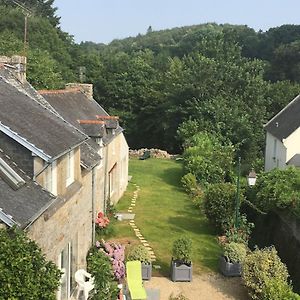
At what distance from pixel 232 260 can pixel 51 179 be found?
8.70 metres

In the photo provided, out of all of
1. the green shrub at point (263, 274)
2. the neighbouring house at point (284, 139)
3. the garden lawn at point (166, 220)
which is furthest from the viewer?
the neighbouring house at point (284, 139)

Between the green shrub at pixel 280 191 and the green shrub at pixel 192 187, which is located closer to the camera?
the green shrub at pixel 280 191

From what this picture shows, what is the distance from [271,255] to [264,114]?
105 ft

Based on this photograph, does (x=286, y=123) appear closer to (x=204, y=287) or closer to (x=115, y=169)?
(x=115, y=169)

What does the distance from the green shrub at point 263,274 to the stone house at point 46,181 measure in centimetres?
548

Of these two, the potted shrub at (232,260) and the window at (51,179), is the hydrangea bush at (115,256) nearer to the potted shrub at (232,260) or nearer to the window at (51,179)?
the potted shrub at (232,260)

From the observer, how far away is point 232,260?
17.8m

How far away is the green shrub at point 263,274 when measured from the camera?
15084 millimetres

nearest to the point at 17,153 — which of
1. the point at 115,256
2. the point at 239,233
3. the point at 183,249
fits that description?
the point at 115,256

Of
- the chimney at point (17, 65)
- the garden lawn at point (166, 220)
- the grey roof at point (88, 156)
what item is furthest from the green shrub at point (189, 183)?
the chimney at point (17, 65)

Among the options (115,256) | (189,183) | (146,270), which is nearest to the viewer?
(115,256)

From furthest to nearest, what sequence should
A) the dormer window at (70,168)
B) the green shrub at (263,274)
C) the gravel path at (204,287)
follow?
1. the gravel path at (204,287)
2. the green shrub at (263,274)
3. the dormer window at (70,168)

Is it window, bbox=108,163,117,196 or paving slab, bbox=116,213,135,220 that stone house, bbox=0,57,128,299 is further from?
window, bbox=108,163,117,196

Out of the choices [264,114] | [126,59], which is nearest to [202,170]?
[264,114]
